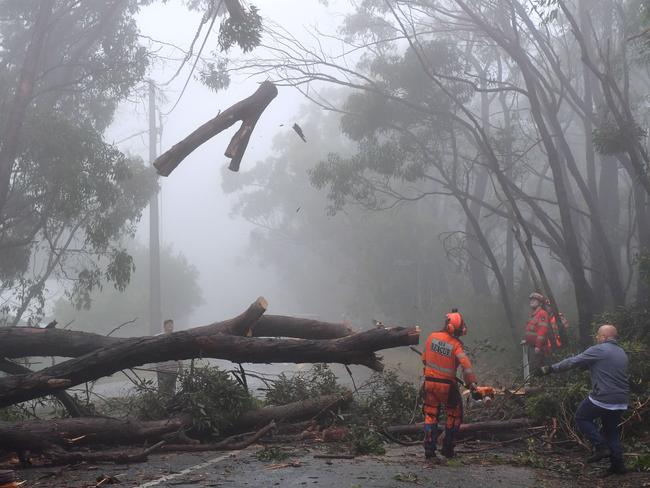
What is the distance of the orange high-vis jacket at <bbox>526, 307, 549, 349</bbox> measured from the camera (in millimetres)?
12734

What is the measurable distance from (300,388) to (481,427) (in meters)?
2.43

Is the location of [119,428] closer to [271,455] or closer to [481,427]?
[271,455]

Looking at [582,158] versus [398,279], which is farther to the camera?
[582,158]

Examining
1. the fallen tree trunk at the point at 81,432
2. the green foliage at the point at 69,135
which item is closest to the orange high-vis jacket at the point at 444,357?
the fallen tree trunk at the point at 81,432

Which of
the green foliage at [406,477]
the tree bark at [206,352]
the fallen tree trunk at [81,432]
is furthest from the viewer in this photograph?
the tree bark at [206,352]

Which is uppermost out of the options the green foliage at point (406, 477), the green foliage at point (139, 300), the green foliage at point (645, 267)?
the green foliage at point (139, 300)

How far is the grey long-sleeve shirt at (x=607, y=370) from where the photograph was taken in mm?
7086

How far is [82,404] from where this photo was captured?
909 centimetres

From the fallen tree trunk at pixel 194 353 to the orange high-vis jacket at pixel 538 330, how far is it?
5.42m

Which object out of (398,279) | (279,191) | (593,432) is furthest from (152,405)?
(279,191)

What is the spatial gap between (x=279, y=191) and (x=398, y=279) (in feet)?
47.4

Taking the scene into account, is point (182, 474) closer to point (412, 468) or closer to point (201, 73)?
point (412, 468)

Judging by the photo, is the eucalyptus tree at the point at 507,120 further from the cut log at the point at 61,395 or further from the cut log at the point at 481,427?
the cut log at the point at 61,395

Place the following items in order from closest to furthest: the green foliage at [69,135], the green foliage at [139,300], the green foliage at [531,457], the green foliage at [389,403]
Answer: the green foliage at [531,457] < the green foliage at [389,403] < the green foliage at [69,135] < the green foliage at [139,300]
